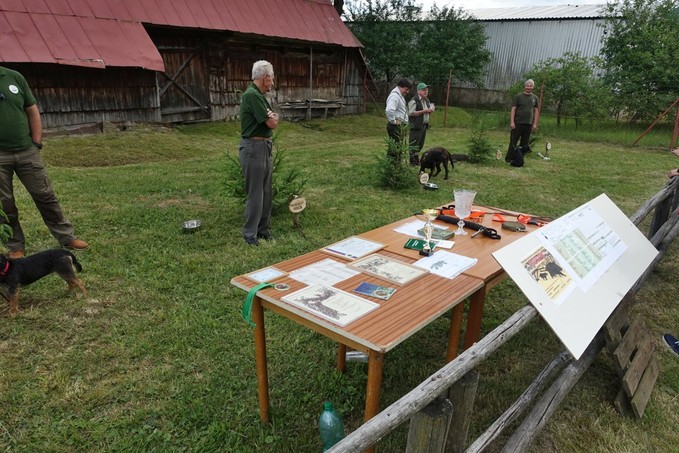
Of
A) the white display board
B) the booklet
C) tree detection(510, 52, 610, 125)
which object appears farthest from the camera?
tree detection(510, 52, 610, 125)

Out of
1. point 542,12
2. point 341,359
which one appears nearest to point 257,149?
point 341,359

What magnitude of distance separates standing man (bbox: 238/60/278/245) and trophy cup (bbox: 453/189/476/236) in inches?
90.3

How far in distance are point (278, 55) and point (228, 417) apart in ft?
49.1

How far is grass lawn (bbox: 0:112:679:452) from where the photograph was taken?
262 centimetres

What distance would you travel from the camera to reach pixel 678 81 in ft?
48.5

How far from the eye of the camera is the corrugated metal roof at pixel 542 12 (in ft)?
68.7

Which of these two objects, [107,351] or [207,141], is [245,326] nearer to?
[107,351]

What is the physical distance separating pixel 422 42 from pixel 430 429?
2388 cm

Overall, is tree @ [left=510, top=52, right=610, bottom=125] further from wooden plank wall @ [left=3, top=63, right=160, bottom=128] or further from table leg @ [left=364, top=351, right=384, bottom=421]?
table leg @ [left=364, top=351, right=384, bottom=421]

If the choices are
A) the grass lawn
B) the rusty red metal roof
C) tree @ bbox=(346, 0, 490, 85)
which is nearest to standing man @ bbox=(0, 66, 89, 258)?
the grass lawn

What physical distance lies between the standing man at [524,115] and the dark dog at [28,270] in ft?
31.2

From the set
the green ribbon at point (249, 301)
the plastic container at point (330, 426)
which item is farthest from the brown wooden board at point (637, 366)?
the green ribbon at point (249, 301)

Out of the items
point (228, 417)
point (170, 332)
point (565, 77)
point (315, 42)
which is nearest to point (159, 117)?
point (315, 42)

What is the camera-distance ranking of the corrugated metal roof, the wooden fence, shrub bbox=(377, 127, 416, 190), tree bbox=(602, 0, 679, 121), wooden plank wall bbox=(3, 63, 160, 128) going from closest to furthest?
the wooden fence → shrub bbox=(377, 127, 416, 190) → wooden plank wall bbox=(3, 63, 160, 128) → tree bbox=(602, 0, 679, 121) → the corrugated metal roof
